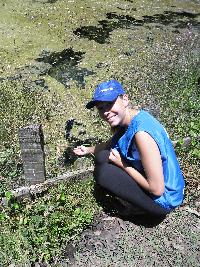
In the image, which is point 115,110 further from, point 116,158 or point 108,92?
point 116,158

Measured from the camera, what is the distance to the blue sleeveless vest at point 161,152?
10.5 ft

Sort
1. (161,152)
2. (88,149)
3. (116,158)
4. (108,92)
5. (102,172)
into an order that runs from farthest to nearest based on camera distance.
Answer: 1. (88,149)
2. (102,172)
3. (116,158)
4. (161,152)
5. (108,92)

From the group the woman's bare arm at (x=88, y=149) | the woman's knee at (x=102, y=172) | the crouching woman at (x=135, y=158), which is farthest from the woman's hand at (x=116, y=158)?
the woman's bare arm at (x=88, y=149)

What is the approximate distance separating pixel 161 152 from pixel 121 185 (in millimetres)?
502

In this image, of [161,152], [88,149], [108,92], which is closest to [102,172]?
[88,149]

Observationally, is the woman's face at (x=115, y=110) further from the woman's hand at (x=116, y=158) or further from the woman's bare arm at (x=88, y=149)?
the woman's bare arm at (x=88, y=149)

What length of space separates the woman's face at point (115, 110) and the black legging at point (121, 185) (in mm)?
474

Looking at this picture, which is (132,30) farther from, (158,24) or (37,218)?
(37,218)

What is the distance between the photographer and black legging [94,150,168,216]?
3.48m

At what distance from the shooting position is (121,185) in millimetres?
3549

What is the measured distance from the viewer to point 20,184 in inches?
154

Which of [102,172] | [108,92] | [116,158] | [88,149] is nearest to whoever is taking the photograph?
[108,92]

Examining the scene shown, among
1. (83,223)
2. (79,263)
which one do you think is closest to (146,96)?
(83,223)

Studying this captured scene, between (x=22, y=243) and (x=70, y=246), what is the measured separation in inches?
15.8
